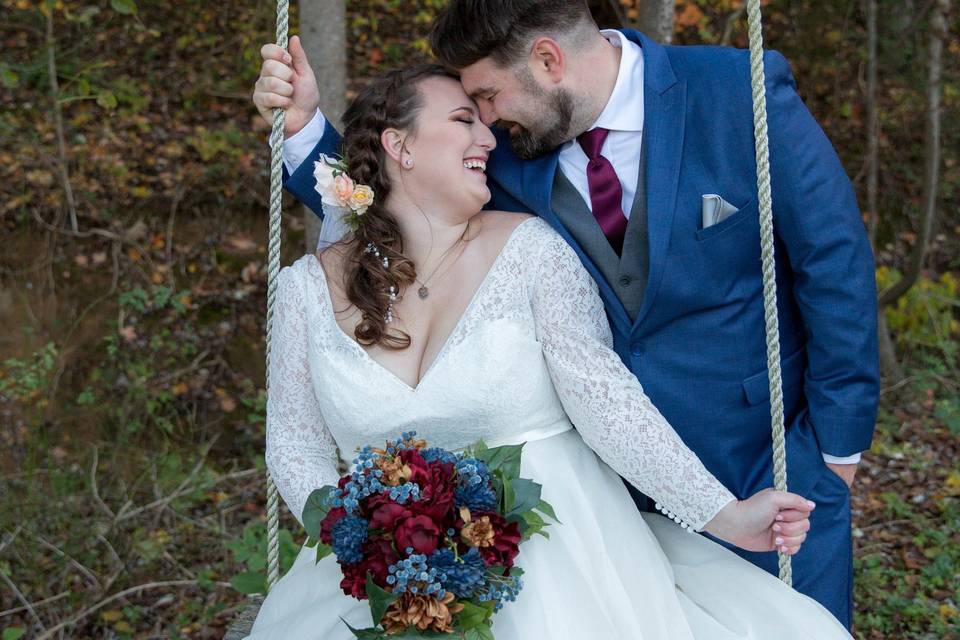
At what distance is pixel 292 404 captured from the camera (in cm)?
261

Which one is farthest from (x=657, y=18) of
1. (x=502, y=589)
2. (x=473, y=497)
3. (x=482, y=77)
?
(x=502, y=589)

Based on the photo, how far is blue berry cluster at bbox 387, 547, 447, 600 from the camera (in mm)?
1942

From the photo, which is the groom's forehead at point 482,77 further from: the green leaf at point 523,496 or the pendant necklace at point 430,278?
the green leaf at point 523,496

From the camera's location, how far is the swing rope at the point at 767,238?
217 cm

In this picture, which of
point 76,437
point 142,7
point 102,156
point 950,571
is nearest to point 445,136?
point 950,571

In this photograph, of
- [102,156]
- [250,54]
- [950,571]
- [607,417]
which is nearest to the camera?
[607,417]

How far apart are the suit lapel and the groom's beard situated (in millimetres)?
192

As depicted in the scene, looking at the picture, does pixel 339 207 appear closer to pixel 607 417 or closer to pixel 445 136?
pixel 445 136

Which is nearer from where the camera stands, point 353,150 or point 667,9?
point 353,150

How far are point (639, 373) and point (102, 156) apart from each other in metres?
4.33

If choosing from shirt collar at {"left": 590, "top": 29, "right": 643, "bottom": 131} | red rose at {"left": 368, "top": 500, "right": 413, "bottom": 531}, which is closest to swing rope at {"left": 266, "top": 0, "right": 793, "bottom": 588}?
shirt collar at {"left": 590, "top": 29, "right": 643, "bottom": 131}

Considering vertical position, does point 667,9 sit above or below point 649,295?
above

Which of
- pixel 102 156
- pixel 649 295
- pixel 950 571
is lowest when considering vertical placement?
pixel 950 571

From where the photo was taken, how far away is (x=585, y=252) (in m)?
2.52
